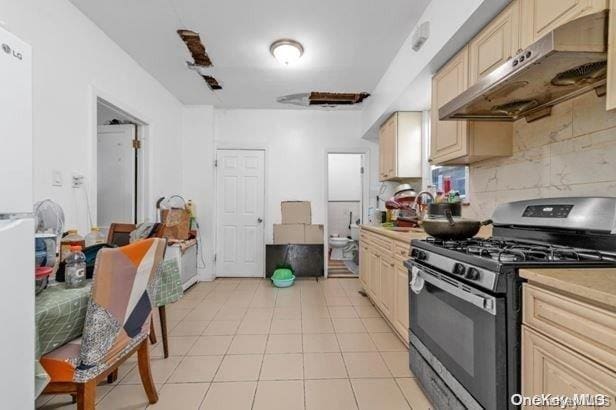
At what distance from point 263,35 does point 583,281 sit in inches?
109

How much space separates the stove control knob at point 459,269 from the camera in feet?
4.12

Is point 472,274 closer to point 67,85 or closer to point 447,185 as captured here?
point 447,185

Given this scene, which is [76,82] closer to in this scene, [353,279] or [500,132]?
[500,132]

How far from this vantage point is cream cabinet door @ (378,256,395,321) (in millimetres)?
2520

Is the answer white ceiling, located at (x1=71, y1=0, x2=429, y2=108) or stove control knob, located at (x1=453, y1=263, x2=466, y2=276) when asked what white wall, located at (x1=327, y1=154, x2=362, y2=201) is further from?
stove control knob, located at (x1=453, y1=263, x2=466, y2=276)

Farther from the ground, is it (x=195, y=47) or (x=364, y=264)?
(x=195, y=47)

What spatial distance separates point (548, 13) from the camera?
133 centimetres

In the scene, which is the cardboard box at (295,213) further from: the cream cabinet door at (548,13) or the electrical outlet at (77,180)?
the cream cabinet door at (548,13)

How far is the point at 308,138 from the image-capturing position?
4672 mm

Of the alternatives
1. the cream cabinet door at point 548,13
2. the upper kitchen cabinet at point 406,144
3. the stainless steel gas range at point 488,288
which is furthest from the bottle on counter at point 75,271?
the upper kitchen cabinet at point 406,144

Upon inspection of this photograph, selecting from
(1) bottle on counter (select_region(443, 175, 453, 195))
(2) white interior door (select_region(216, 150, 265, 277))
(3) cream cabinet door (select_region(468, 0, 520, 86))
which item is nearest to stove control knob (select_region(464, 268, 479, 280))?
(3) cream cabinet door (select_region(468, 0, 520, 86))

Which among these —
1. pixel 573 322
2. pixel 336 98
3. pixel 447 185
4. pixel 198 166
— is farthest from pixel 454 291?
pixel 198 166

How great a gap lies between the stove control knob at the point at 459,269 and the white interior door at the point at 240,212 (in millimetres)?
3572

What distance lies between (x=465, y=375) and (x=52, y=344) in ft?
5.79
